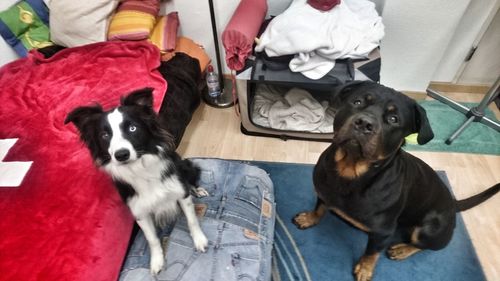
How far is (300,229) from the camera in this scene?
1.99 meters

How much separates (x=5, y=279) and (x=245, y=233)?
105 centimetres

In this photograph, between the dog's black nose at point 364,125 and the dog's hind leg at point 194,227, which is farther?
the dog's hind leg at point 194,227

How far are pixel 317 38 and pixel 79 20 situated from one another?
175cm

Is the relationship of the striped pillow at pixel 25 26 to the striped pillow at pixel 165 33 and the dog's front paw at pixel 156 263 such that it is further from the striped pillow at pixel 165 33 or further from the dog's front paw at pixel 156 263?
the dog's front paw at pixel 156 263

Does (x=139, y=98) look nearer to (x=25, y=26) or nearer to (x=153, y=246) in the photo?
(x=153, y=246)

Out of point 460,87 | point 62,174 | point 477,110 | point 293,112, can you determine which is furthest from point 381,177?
point 460,87

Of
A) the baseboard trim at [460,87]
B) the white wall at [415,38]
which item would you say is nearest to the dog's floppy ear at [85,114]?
the white wall at [415,38]

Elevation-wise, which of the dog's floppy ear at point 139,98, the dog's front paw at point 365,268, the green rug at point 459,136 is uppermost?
the dog's floppy ear at point 139,98

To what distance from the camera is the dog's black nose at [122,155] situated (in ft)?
3.98

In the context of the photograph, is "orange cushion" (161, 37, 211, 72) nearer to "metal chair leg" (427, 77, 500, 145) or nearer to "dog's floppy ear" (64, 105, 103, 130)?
"dog's floppy ear" (64, 105, 103, 130)

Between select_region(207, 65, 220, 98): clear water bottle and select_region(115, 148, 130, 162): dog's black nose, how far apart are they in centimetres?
165

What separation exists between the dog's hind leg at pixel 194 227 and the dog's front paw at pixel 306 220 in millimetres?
637

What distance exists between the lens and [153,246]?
5.16 feet

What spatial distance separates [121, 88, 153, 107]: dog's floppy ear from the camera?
1311 millimetres
